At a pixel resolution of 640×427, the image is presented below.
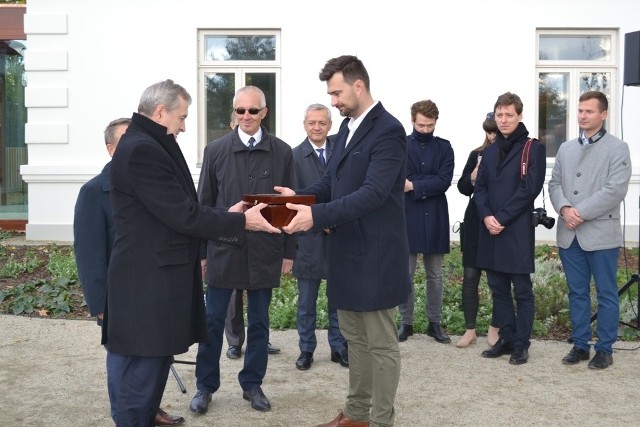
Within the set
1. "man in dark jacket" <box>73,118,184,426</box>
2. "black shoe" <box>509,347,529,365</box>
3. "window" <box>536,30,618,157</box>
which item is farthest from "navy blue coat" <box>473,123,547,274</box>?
"window" <box>536,30,618,157</box>

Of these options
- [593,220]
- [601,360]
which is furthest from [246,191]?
[601,360]

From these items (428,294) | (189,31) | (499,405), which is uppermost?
(189,31)

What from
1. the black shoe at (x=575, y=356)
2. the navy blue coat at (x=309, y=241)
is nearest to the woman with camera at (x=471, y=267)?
the black shoe at (x=575, y=356)

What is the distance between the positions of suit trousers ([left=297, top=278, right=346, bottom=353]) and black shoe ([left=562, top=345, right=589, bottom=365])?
175cm

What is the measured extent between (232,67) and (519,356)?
7636 mm

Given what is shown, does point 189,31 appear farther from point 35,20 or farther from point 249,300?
point 249,300

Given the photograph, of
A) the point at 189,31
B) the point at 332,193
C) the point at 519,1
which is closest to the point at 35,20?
the point at 189,31

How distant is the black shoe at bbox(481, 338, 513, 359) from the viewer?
6243 millimetres

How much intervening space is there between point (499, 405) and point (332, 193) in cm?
186

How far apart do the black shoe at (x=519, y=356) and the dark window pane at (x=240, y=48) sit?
739cm

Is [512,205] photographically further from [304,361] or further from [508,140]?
[304,361]

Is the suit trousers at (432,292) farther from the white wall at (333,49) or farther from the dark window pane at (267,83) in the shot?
the dark window pane at (267,83)

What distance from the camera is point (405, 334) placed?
6.81 m

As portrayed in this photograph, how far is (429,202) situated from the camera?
6680mm
